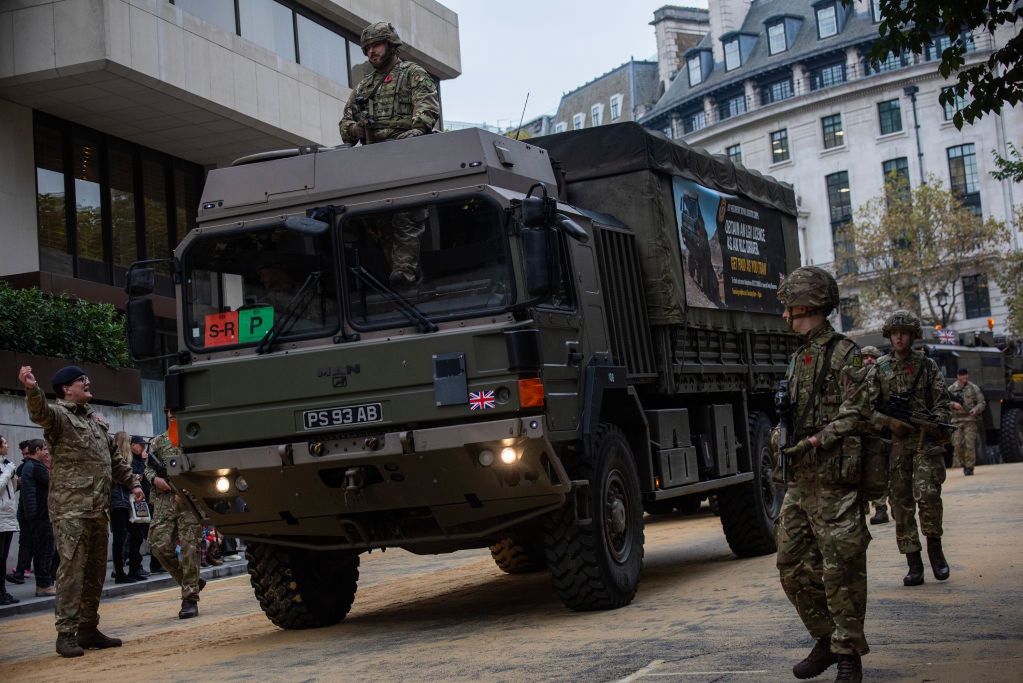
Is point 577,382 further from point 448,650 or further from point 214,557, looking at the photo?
point 214,557

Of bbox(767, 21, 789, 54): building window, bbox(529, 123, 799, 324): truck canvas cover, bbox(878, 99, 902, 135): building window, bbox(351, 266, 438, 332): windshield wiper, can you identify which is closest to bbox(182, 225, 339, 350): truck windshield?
bbox(351, 266, 438, 332): windshield wiper

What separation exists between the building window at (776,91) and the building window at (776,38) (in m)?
1.93

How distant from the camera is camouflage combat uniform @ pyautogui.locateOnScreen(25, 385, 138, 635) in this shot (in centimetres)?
1013

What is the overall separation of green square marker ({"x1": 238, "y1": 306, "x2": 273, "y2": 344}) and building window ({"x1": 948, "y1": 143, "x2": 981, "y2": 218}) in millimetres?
60957

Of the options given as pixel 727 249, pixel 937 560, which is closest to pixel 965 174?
pixel 727 249

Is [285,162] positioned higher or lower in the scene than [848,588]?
higher

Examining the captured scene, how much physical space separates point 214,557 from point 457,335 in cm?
1133

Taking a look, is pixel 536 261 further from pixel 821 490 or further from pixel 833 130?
pixel 833 130

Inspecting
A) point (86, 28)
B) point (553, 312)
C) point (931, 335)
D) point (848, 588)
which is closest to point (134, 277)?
point (553, 312)

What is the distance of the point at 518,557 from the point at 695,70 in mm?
67008

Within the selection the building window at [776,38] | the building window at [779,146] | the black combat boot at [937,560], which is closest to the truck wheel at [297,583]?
the black combat boot at [937,560]

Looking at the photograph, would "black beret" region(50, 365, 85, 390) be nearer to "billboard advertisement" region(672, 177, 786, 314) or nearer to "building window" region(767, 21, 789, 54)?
"billboard advertisement" region(672, 177, 786, 314)

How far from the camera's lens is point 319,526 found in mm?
9523

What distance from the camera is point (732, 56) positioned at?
7519 centimetres
